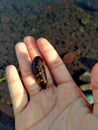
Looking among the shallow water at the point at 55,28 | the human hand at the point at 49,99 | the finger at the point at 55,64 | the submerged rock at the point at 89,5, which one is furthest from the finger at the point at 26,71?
the submerged rock at the point at 89,5

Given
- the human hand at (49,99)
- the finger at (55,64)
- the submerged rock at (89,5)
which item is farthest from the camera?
the submerged rock at (89,5)

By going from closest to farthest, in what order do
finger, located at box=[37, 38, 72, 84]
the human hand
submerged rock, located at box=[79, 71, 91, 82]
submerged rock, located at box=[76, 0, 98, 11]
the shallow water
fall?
the human hand < finger, located at box=[37, 38, 72, 84] < submerged rock, located at box=[79, 71, 91, 82] < the shallow water < submerged rock, located at box=[76, 0, 98, 11]

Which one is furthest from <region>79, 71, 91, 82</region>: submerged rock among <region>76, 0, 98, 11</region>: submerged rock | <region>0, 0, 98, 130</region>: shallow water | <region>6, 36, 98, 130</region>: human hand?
<region>76, 0, 98, 11</region>: submerged rock

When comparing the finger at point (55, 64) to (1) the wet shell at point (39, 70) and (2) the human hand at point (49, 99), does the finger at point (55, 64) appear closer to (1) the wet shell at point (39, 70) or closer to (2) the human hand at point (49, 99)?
(2) the human hand at point (49, 99)

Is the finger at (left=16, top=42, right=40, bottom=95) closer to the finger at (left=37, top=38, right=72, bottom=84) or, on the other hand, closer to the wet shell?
the wet shell

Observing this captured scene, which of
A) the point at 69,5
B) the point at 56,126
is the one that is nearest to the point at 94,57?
the point at 69,5

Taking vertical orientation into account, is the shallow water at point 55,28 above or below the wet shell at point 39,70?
above
